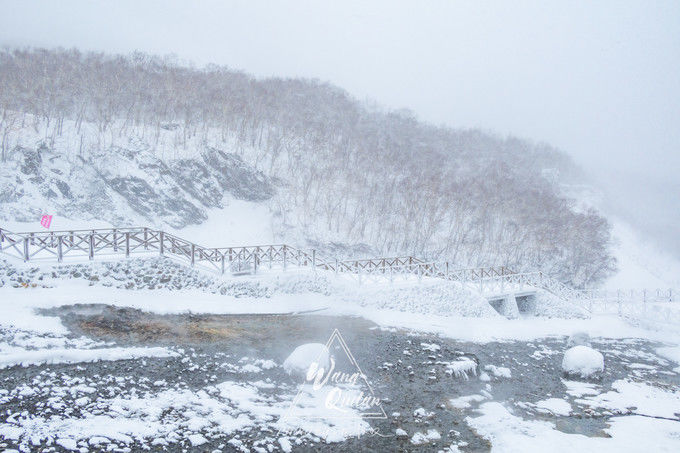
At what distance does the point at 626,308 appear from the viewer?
2988cm

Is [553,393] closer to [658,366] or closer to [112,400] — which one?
[658,366]

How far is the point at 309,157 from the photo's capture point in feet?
197

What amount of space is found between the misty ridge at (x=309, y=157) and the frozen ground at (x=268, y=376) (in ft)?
104

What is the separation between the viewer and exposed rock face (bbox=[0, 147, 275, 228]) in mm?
39688

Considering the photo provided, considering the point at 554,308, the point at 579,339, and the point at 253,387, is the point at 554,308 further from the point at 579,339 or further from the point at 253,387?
the point at 253,387

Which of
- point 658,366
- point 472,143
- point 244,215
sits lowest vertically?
point 658,366

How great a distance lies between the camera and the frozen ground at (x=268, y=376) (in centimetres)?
862

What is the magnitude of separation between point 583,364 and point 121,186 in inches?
1753

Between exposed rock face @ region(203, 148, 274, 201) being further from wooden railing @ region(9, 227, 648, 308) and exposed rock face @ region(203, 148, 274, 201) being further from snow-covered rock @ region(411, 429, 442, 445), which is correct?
snow-covered rock @ region(411, 429, 442, 445)

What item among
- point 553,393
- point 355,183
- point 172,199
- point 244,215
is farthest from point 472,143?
point 553,393

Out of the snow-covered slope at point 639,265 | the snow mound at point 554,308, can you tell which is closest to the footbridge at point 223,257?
the snow mound at point 554,308

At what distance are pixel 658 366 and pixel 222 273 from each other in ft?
64.8

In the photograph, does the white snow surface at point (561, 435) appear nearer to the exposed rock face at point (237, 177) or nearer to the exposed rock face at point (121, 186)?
the exposed rock face at point (121, 186)

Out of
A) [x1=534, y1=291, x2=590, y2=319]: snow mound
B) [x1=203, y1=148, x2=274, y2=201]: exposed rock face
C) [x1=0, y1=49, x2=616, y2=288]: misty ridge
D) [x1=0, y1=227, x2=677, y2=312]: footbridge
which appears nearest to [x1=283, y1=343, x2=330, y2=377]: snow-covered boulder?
[x1=0, y1=227, x2=677, y2=312]: footbridge
